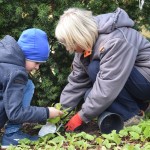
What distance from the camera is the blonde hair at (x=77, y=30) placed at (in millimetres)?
3385

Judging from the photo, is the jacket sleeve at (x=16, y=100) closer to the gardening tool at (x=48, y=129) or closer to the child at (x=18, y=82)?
the child at (x=18, y=82)

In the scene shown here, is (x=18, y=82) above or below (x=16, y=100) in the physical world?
above

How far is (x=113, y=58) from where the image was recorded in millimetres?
3328

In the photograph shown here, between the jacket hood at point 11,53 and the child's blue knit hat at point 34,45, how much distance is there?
5 cm

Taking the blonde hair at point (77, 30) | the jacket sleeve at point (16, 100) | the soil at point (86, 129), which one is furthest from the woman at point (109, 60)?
the jacket sleeve at point (16, 100)

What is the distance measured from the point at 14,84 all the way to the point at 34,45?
35 centimetres

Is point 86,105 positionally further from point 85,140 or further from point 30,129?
point 30,129

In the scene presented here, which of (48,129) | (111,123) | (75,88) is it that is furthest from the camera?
(75,88)

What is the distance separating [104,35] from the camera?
3.46 meters

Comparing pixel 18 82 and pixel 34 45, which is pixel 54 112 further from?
pixel 34 45

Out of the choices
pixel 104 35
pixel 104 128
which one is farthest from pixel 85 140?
pixel 104 35

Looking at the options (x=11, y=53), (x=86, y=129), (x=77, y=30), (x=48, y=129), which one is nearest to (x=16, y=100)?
(x=11, y=53)

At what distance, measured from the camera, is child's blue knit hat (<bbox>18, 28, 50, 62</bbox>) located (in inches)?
127

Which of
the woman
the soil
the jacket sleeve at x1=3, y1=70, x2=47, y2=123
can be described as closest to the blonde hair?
the woman
